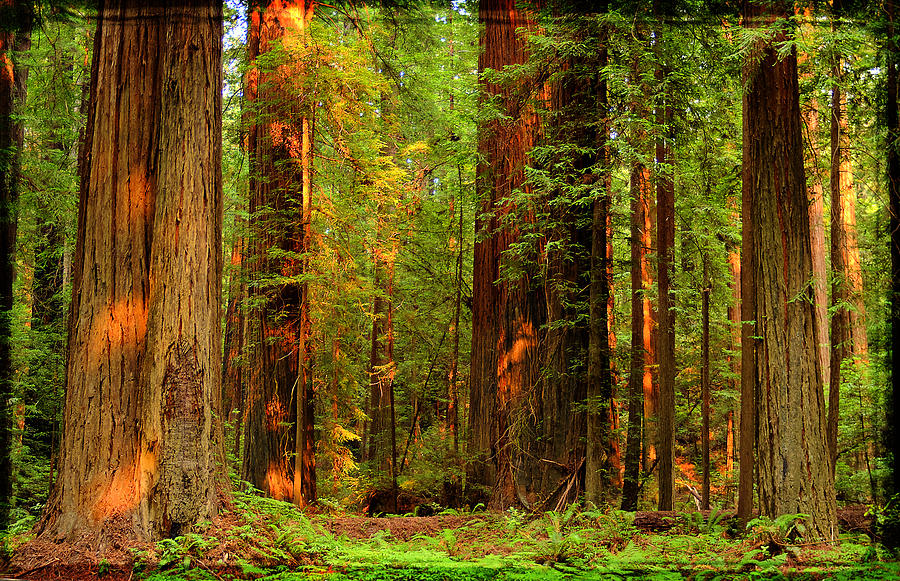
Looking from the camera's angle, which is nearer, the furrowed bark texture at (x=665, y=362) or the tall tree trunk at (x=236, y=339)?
the furrowed bark texture at (x=665, y=362)

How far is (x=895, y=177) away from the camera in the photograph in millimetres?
3164

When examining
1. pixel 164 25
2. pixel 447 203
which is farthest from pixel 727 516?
pixel 447 203

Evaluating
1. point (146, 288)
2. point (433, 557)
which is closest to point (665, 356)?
point (433, 557)

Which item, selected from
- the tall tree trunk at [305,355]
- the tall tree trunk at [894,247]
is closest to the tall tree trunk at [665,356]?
the tall tree trunk at [894,247]

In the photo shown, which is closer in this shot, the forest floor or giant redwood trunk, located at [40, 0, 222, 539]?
the forest floor

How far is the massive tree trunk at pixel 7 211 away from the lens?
14.2 feet

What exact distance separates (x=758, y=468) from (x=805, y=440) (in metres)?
0.44

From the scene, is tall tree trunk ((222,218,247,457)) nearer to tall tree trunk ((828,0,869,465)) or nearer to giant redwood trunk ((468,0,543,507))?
giant redwood trunk ((468,0,543,507))

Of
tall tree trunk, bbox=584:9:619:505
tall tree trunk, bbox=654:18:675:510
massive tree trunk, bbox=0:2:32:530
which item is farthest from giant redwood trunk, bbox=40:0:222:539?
tall tree trunk, bbox=654:18:675:510

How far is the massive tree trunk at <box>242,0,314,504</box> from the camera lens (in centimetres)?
851

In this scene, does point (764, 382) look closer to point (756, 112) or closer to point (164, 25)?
point (756, 112)

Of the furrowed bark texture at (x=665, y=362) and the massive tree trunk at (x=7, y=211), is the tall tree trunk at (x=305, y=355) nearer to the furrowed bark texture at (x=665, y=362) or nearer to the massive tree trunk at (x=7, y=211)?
the massive tree trunk at (x=7, y=211)

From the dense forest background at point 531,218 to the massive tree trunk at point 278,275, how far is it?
0.04m

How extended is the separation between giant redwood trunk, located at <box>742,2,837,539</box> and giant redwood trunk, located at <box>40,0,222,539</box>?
4.17 m
